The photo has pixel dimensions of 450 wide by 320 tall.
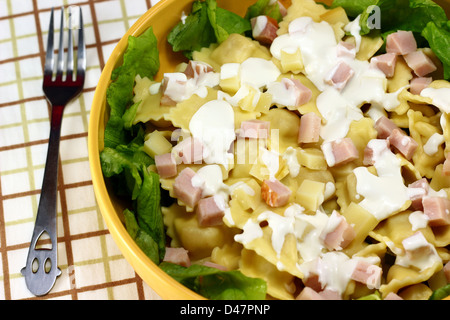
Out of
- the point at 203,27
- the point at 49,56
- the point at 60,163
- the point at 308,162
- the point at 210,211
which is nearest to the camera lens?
the point at 210,211

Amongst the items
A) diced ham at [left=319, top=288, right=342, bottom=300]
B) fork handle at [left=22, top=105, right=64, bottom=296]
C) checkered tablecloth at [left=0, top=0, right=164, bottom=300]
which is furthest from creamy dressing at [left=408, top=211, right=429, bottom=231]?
fork handle at [left=22, top=105, right=64, bottom=296]

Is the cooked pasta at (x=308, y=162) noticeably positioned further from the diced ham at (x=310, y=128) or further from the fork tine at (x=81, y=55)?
the fork tine at (x=81, y=55)

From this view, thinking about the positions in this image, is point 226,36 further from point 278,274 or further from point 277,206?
point 278,274

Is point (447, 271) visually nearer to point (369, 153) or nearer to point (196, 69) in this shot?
point (369, 153)

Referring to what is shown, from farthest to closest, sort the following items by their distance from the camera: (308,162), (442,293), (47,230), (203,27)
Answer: (203,27)
(47,230)
(308,162)
(442,293)

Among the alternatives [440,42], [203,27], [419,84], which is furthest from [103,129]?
[440,42]

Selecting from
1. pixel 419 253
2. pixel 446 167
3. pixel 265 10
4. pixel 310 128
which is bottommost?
pixel 419 253

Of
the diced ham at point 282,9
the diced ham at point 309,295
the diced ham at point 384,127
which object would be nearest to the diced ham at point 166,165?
the diced ham at point 309,295
